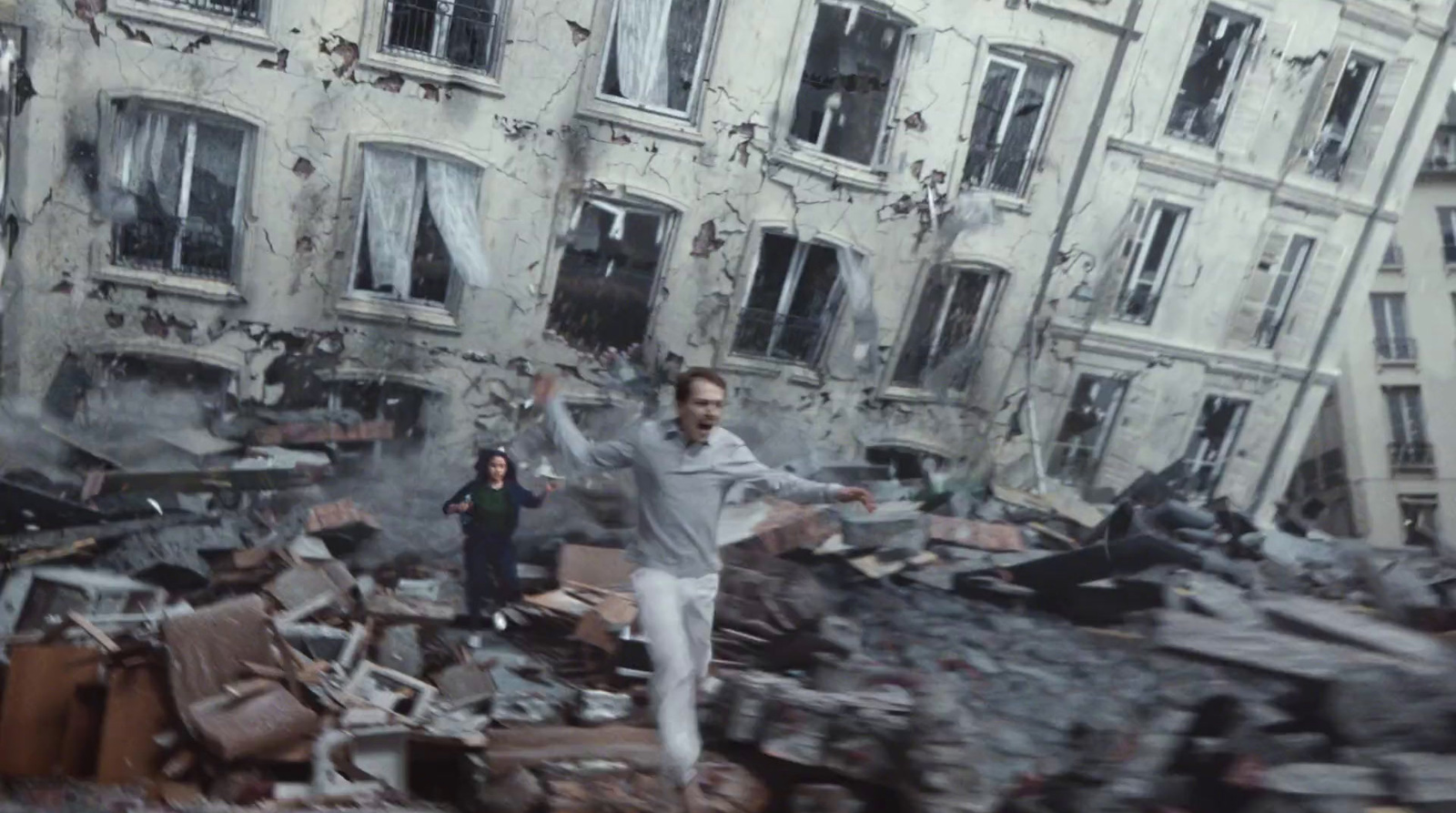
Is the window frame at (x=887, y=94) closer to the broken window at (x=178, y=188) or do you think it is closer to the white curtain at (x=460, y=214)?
the white curtain at (x=460, y=214)

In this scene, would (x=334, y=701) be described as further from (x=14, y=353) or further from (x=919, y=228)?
(x=919, y=228)

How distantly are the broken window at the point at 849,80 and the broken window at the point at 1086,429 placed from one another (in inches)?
60.9

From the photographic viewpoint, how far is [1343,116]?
4.96 m

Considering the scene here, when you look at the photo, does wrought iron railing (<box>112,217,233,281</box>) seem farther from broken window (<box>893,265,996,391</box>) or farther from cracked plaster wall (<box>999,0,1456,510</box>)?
cracked plaster wall (<box>999,0,1456,510</box>)

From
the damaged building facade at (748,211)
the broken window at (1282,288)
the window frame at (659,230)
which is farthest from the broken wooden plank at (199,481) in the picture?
the broken window at (1282,288)

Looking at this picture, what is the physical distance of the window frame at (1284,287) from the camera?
5.04 m

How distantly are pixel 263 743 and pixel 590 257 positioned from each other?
2.22m

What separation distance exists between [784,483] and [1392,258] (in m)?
3.15

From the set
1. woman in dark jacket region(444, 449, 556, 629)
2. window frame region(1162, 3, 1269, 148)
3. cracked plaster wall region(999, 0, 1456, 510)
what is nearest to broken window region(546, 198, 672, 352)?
woman in dark jacket region(444, 449, 556, 629)

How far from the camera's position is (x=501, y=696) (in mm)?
4406

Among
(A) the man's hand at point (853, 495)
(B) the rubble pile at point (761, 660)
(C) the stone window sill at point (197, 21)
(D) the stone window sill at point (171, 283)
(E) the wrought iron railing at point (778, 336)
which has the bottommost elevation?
(B) the rubble pile at point (761, 660)

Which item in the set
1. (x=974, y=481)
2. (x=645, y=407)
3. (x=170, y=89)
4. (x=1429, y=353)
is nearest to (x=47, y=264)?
(x=170, y=89)

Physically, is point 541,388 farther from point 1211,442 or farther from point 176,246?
point 1211,442

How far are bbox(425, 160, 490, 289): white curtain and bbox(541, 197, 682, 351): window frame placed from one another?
11.8 inches
